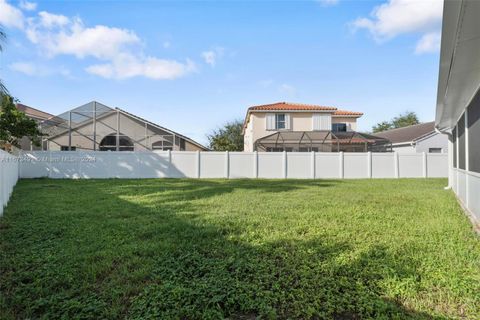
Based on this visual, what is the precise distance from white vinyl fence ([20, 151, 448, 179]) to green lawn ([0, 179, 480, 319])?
10.4 meters

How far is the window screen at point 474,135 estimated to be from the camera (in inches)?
241

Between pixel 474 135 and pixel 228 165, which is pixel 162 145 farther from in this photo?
pixel 474 135

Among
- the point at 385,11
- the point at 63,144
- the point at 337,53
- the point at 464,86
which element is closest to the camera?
the point at 464,86

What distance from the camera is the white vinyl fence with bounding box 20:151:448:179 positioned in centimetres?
1633

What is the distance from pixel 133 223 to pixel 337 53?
1078cm

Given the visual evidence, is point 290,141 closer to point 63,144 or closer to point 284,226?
point 63,144

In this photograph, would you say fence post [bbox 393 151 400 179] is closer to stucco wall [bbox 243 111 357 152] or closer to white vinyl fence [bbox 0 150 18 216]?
stucco wall [bbox 243 111 357 152]

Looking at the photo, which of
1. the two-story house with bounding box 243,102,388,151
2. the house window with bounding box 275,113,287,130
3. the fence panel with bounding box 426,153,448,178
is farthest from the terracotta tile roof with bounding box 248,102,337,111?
the fence panel with bounding box 426,153,448,178

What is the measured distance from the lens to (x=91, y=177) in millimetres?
16531

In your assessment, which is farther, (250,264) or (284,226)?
(284,226)

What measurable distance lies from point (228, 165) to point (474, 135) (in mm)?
12230

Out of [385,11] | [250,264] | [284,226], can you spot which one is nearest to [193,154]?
[385,11]

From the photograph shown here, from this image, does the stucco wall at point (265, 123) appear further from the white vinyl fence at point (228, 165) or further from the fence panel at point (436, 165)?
the fence panel at point (436, 165)

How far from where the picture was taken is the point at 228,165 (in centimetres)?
1742
